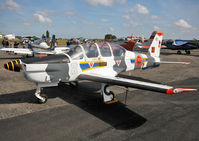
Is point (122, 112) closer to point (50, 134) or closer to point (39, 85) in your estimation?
point (50, 134)

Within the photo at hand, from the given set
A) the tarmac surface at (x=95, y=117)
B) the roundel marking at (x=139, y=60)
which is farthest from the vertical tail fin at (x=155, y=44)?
the tarmac surface at (x=95, y=117)

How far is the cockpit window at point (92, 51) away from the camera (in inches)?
251

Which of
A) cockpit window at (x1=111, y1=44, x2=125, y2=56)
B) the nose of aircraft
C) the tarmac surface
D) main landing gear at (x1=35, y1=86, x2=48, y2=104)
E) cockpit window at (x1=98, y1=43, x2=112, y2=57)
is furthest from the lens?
cockpit window at (x1=111, y1=44, x2=125, y2=56)

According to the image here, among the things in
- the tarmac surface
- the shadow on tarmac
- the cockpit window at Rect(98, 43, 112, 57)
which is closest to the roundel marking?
the tarmac surface

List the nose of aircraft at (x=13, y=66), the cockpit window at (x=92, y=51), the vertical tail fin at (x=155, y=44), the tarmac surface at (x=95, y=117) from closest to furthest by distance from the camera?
the tarmac surface at (x=95, y=117) < the nose of aircraft at (x=13, y=66) < the cockpit window at (x=92, y=51) < the vertical tail fin at (x=155, y=44)

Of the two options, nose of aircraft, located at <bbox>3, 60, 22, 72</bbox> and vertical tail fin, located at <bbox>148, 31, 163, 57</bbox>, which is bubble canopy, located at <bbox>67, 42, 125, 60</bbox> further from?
vertical tail fin, located at <bbox>148, 31, 163, 57</bbox>

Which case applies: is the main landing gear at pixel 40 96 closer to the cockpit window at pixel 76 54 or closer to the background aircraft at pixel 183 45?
the cockpit window at pixel 76 54

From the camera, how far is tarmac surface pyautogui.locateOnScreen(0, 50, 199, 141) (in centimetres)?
401

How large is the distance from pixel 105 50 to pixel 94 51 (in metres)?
0.60

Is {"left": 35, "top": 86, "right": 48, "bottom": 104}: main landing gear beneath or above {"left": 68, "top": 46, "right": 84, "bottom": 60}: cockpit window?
beneath

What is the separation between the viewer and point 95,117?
195 inches

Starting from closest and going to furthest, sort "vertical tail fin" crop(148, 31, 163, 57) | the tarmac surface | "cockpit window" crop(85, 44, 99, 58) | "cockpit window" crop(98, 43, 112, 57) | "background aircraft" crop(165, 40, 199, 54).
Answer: the tarmac surface
"cockpit window" crop(85, 44, 99, 58)
"cockpit window" crop(98, 43, 112, 57)
"vertical tail fin" crop(148, 31, 163, 57)
"background aircraft" crop(165, 40, 199, 54)

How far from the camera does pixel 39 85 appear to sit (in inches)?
222

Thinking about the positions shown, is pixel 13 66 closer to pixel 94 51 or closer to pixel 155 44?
pixel 94 51
